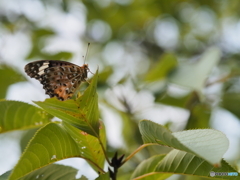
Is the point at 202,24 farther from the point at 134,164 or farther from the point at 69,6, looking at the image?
→ the point at 134,164

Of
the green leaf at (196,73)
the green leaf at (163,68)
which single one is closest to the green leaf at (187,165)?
the green leaf at (196,73)

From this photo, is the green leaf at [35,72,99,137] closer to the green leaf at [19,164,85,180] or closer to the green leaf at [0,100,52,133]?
the green leaf at [19,164,85,180]

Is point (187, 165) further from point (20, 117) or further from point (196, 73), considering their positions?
point (196, 73)

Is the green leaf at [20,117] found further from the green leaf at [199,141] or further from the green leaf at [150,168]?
the green leaf at [199,141]

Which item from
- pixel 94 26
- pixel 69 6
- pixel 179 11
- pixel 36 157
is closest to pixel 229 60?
pixel 179 11

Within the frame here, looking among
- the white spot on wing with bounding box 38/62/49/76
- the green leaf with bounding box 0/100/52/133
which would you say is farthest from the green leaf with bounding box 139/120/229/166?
the white spot on wing with bounding box 38/62/49/76
